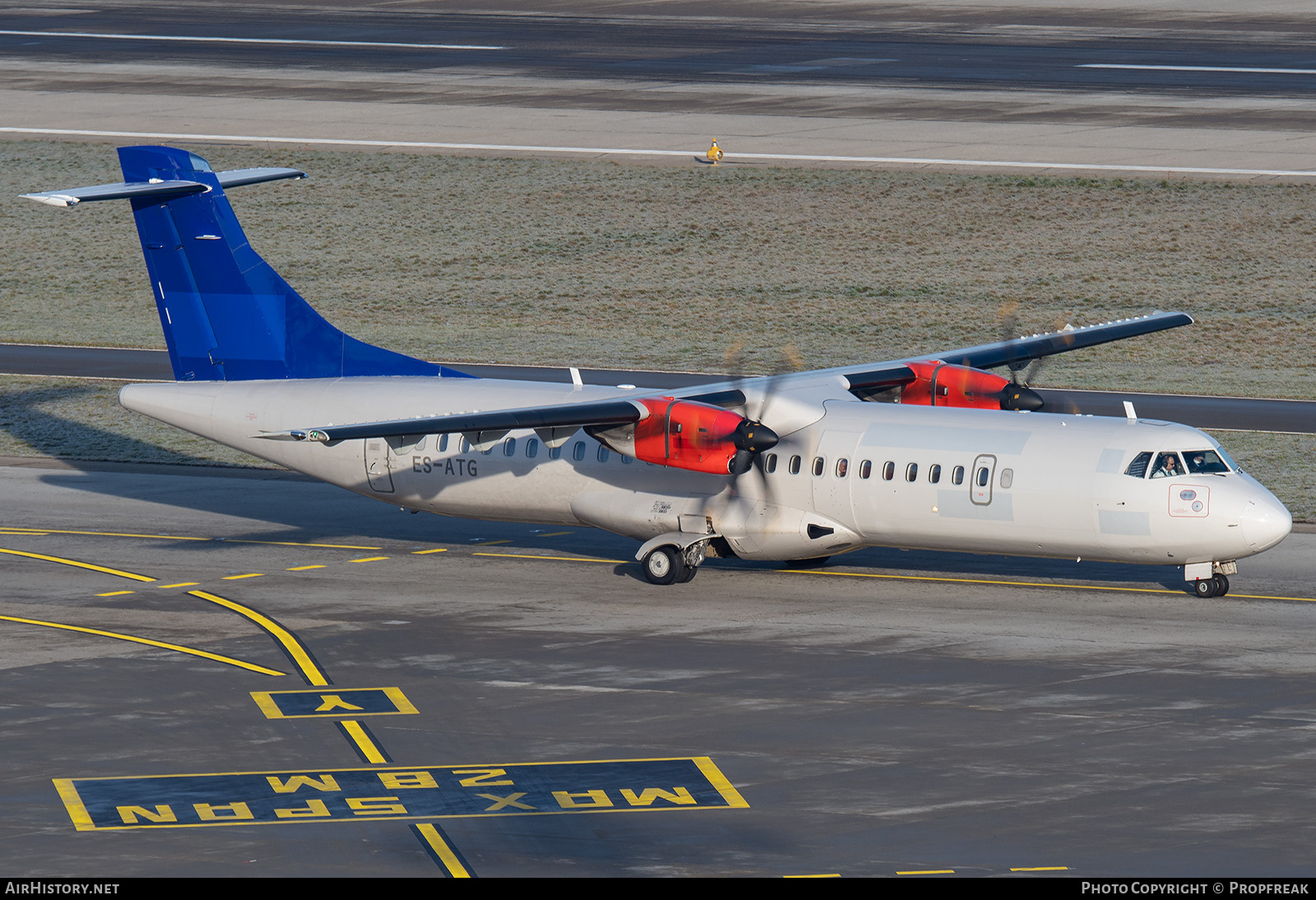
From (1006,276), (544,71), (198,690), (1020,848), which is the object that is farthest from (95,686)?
(544,71)

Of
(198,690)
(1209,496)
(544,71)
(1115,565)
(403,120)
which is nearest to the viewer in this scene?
(198,690)

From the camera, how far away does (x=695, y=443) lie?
1182 inches

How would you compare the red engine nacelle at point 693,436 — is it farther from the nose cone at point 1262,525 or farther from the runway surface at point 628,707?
the nose cone at point 1262,525

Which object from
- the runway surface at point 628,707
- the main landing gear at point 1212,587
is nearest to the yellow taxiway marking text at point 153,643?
the runway surface at point 628,707

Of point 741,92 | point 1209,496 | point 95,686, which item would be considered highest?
point 741,92

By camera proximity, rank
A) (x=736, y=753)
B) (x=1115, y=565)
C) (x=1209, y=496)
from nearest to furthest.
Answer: (x=736, y=753), (x=1209, y=496), (x=1115, y=565)

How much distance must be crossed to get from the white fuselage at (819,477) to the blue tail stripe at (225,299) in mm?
630

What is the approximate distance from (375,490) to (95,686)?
29.4 feet

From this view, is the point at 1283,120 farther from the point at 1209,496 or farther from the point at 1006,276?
the point at 1209,496

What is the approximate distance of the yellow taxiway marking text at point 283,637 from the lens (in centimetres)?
2614

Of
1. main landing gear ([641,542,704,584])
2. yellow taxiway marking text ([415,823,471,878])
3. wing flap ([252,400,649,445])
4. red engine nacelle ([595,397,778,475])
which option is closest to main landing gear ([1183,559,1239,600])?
red engine nacelle ([595,397,778,475])

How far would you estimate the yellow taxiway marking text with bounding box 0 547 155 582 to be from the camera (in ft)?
105

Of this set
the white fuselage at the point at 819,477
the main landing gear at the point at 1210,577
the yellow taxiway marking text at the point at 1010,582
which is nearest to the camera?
the white fuselage at the point at 819,477

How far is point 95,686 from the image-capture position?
83.4 ft
